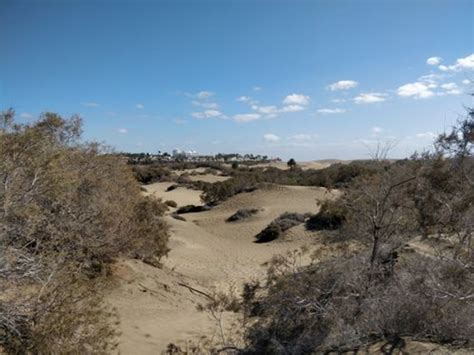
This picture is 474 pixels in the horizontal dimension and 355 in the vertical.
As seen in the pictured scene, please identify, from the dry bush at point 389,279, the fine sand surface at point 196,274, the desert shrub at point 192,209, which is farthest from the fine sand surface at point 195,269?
the dry bush at point 389,279

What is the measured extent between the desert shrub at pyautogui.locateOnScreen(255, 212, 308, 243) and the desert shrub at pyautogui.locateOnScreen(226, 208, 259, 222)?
3.74 m

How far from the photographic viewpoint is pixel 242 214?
105 ft

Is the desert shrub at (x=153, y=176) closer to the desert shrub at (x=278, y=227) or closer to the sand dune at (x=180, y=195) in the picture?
the sand dune at (x=180, y=195)

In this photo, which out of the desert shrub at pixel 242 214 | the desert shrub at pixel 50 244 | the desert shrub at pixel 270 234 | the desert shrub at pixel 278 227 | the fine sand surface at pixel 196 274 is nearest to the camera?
the desert shrub at pixel 50 244

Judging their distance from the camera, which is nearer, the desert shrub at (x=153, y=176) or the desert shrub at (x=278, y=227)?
the desert shrub at (x=278, y=227)

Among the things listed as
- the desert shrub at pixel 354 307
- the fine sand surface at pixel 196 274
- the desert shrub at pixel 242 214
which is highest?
the desert shrub at pixel 354 307

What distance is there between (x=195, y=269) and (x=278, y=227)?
8.17 meters

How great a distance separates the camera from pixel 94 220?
12.5 m

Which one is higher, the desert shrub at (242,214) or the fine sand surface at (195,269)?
the desert shrub at (242,214)

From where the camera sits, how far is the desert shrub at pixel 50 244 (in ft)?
22.1

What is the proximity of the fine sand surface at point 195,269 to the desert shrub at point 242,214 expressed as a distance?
0.59m

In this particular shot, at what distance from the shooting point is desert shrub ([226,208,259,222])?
31.7 meters

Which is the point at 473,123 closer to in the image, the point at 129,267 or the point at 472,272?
the point at 472,272

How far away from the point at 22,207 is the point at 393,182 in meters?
8.29
